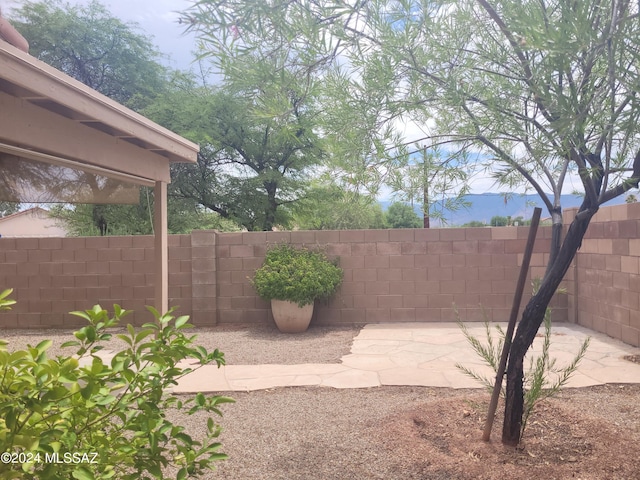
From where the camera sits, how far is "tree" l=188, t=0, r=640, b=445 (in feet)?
6.73

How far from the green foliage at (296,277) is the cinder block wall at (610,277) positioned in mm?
3578

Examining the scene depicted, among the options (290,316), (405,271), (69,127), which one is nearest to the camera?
(69,127)

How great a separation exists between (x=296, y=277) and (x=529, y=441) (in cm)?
459

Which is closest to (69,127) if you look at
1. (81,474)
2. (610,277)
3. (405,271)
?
(81,474)

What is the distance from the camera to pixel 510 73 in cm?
302

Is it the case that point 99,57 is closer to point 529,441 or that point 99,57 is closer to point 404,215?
point 404,215

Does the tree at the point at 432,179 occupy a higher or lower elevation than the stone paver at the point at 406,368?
higher

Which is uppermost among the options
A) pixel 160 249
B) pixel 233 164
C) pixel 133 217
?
pixel 233 164

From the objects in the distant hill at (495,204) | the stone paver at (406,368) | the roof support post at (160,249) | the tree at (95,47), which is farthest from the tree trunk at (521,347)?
the tree at (95,47)

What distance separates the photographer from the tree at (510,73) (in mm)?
Answer: 2053

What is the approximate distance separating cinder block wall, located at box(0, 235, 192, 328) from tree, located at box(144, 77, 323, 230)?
6.06 meters

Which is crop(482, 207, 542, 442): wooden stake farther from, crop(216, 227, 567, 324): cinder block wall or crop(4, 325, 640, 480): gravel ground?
crop(216, 227, 567, 324): cinder block wall

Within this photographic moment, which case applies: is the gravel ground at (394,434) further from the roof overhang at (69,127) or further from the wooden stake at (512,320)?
the roof overhang at (69,127)

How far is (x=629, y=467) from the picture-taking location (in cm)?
288
